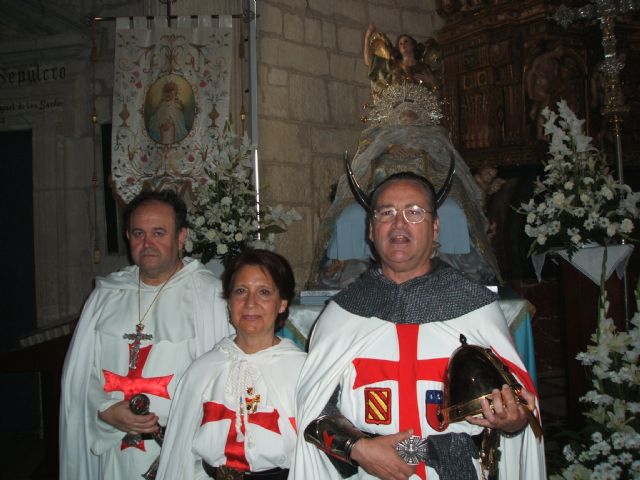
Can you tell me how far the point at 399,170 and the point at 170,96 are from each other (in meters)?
2.35

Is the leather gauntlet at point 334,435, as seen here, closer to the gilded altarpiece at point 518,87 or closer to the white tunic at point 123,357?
the white tunic at point 123,357

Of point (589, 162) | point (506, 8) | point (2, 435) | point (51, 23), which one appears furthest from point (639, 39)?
point (2, 435)

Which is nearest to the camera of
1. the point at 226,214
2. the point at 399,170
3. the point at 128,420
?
the point at 128,420

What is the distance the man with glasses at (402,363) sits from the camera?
6.72 ft

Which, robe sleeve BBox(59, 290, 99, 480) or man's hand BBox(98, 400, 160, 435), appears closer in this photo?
man's hand BBox(98, 400, 160, 435)

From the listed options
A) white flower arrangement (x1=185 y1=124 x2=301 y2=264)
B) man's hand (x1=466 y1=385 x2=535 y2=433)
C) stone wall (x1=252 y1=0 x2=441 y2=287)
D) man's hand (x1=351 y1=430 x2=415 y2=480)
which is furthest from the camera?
stone wall (x1=252 y1=0 x2=441 y2=287)

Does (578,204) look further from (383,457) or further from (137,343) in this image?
(137,343)

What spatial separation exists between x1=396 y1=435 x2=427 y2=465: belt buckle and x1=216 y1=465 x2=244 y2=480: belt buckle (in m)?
0.62

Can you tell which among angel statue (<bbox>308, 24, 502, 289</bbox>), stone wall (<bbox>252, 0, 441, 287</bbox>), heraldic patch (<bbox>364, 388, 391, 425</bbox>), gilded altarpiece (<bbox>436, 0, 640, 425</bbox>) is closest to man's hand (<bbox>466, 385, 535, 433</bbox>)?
heraldic patch (<bbox>364, 388, 391, 425</bbox>)

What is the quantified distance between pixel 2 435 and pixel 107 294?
4.55 meters

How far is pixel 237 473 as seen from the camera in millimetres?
2232

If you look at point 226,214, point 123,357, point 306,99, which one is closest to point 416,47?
point 306,99

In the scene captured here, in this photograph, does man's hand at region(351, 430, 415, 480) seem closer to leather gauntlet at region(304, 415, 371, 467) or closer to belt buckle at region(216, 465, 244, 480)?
leather gauntlet at region(304, 415, 371, 467)

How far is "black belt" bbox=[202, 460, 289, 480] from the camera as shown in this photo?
2230 mm
